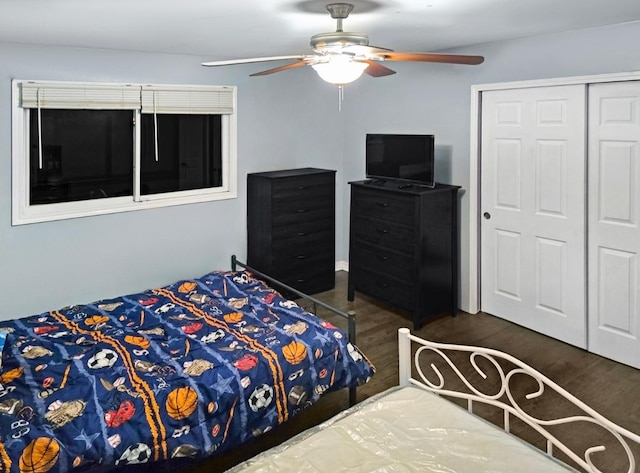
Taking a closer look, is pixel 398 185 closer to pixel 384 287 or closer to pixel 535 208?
pixel 384 287

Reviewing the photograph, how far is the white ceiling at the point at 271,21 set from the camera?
101 inches

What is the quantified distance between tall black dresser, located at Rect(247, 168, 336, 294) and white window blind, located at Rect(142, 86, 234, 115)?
27.1 inches

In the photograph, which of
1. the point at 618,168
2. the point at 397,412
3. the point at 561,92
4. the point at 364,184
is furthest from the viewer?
the point at 364,184

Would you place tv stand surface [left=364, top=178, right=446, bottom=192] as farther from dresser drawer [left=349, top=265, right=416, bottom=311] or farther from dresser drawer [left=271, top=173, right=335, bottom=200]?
dresser drawer [left=349, top=265, right=416, bottom=311]

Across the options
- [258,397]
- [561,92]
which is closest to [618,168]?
[561,92]

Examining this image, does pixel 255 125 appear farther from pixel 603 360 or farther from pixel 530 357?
pixel 603 360

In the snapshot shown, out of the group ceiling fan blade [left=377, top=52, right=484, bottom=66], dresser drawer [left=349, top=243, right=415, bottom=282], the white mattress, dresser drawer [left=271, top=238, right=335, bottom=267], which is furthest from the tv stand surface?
the white mattress

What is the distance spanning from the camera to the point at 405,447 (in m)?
1.87

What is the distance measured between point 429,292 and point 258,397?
214 cm

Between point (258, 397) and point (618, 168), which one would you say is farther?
point (618, 168)

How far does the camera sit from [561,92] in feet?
12.5

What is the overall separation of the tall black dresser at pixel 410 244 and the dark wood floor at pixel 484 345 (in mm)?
166

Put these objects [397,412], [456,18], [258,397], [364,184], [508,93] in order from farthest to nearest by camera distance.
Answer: [364,184]
[508,93]
[456,18]
[258,397]
[397,412]

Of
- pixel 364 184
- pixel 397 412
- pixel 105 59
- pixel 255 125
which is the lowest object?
pixel 397 412
